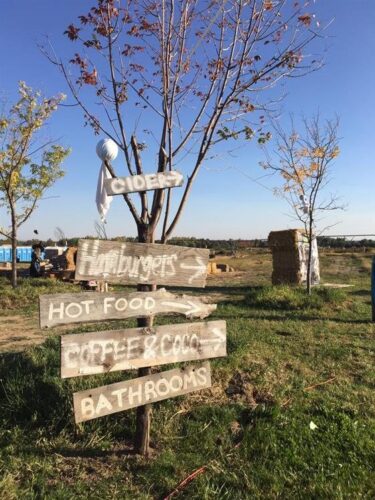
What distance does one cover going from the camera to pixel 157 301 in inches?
134

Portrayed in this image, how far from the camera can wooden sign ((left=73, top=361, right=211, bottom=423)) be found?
3.10 metres

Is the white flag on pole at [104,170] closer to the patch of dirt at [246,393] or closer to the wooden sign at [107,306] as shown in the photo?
the wooden sign at [107,306]

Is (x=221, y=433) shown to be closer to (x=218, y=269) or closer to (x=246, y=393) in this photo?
(x=246, y=393)

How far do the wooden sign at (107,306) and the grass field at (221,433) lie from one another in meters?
1.08

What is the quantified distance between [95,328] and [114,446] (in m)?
3.87

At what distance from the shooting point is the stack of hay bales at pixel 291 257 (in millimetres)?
14656

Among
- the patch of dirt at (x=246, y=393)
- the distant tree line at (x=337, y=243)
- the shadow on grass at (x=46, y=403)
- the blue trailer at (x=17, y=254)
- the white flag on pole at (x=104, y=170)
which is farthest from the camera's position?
the blue trailer at (x=17, y=254)

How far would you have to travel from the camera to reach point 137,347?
329 centimetres

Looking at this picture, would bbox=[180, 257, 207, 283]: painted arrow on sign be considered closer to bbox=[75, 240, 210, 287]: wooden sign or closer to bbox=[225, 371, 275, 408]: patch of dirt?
bbox=[75, 240, 210, 287]: wooden sign

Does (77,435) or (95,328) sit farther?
(95,328)

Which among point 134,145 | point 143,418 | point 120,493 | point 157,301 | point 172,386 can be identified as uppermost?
point 134,145

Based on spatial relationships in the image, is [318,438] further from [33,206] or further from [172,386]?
[33,206]

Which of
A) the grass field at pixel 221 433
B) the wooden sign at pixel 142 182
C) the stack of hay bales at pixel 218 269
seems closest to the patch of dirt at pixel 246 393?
the grass field at pixel 221 433

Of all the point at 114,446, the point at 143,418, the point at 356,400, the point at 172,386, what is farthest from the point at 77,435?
the point at 356,400
